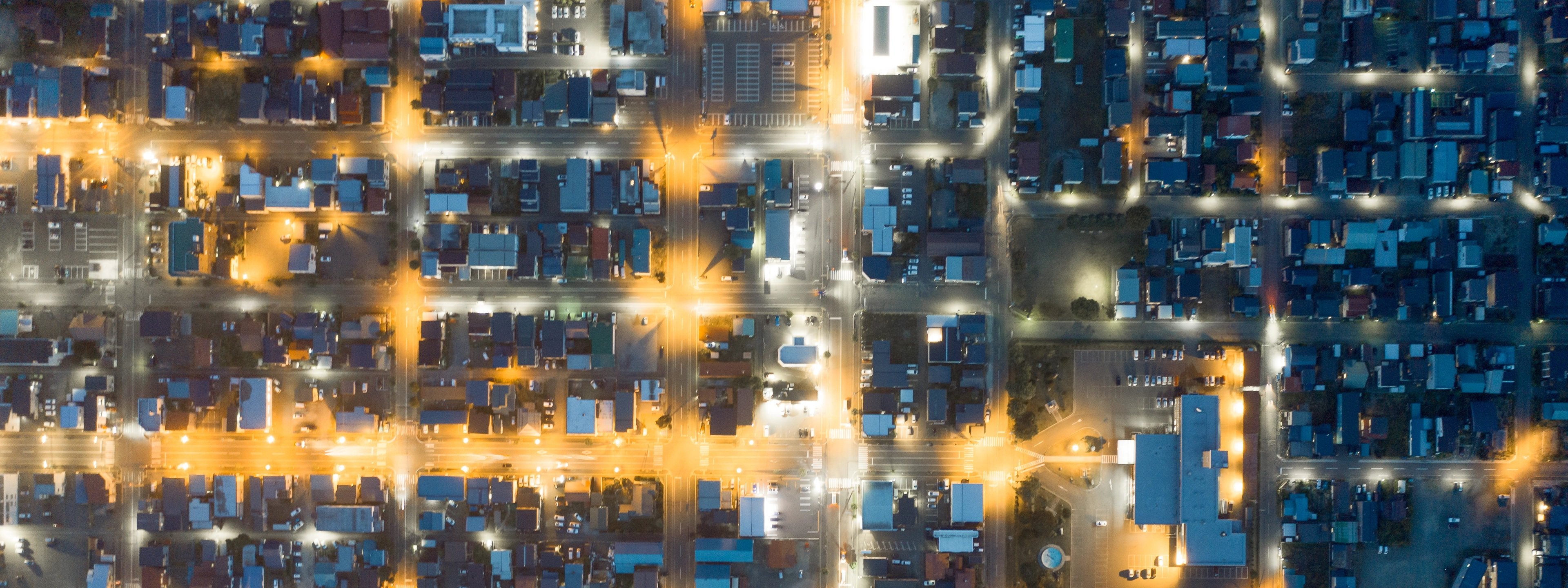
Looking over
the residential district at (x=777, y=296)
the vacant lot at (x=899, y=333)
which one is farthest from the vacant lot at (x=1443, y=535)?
the vacant lot at (x=899, y=333)

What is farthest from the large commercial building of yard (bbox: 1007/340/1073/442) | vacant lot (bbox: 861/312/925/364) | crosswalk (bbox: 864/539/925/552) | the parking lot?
the parking lot

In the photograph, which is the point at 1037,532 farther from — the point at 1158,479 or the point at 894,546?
the point at 894,546

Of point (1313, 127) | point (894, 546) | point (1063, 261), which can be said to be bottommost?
point (894, 546)

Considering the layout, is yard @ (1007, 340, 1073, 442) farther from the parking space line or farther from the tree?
the parking space line

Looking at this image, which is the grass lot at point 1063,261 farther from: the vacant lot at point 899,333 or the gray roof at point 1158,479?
the gray roof at point 1158,479

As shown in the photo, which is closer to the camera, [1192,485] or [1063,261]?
[1192,485]

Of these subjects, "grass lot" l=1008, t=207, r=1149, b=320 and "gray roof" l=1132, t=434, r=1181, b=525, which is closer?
"gray roof" l=1132, t=434, r=1181, b=525

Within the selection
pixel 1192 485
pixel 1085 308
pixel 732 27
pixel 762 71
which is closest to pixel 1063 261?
pixel 1085 308
